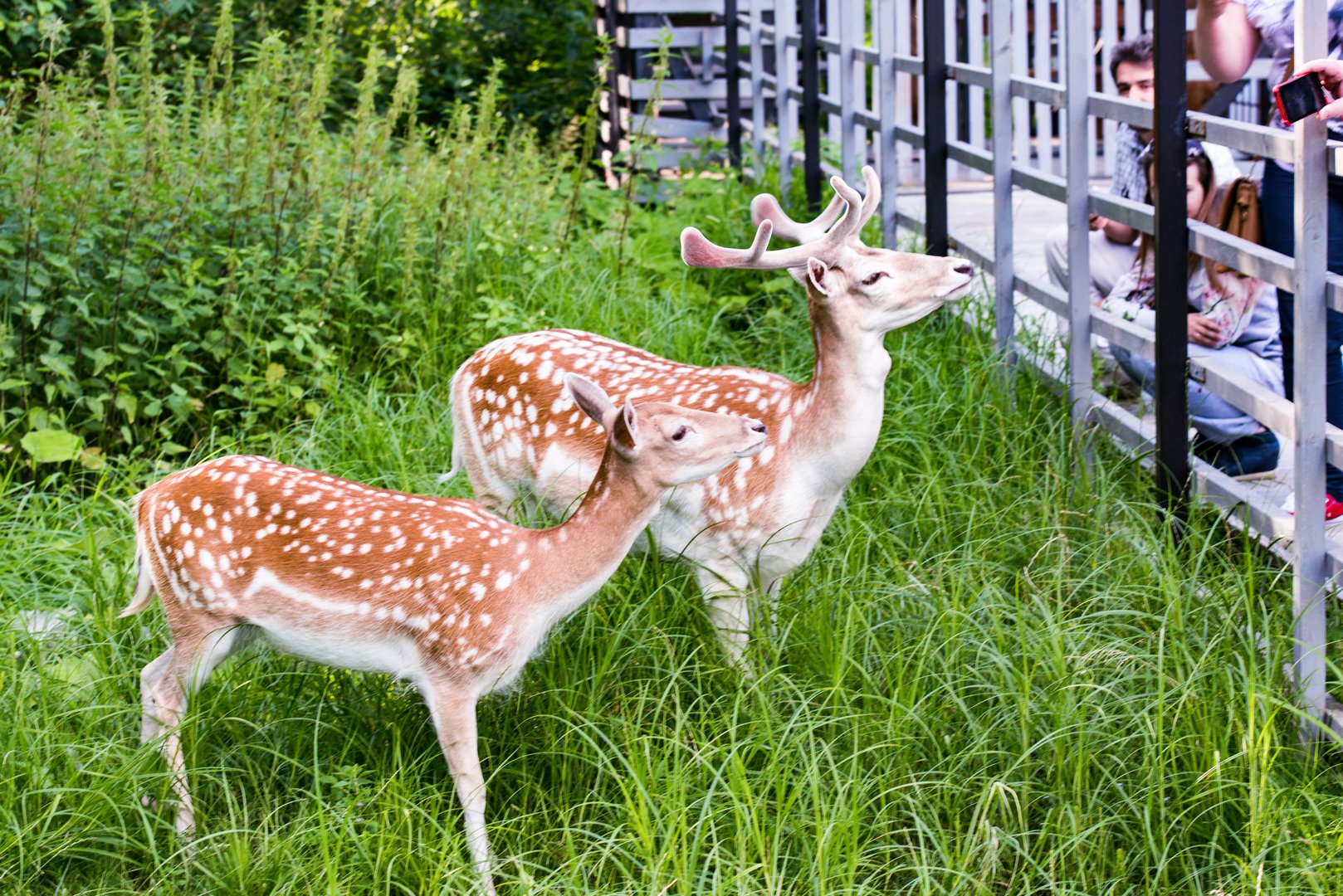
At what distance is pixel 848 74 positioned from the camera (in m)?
7.66

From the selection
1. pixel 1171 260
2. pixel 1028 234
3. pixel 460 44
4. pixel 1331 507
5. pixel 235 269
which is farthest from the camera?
pixel 460 44

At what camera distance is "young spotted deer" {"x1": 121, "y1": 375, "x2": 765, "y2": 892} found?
318 cm

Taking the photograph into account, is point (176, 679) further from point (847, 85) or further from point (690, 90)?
point (690, 90)

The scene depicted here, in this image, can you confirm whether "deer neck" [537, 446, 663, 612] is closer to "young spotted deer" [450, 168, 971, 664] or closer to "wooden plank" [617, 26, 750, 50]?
"young spotted deer" [450, 168, 971, 664]

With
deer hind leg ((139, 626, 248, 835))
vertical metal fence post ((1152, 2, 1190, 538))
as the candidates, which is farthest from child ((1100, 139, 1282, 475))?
deer hind leg ((139, 626, 248, 835))

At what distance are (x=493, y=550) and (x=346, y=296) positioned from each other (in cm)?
312

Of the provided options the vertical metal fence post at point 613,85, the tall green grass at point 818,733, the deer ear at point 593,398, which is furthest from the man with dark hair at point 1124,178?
the vertical metal fence post at point 613,85

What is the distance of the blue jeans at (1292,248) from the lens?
13.3 feet

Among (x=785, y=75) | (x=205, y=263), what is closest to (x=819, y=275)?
(x=205, y=263)

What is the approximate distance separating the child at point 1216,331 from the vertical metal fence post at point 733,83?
4.87 meters

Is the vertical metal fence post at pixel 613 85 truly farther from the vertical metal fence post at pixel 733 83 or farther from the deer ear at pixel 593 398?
the deer ear at pixel 593 398

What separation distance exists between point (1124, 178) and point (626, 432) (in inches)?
120

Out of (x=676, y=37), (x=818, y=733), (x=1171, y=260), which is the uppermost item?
(x=676, y=37)

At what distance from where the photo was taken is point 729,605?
12.3ft
